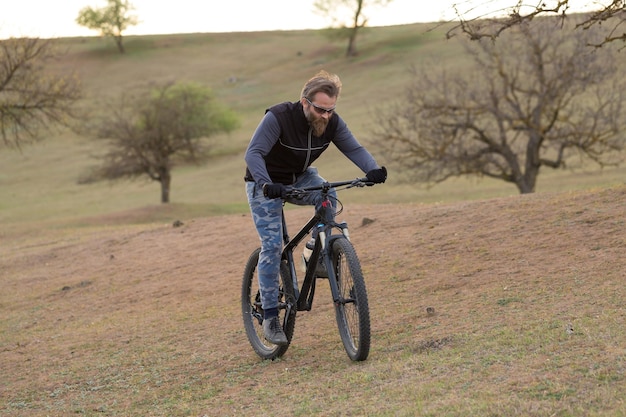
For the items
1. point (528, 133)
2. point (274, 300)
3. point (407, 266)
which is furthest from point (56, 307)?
point (528, 133)

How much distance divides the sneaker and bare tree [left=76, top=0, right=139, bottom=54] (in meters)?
94.2

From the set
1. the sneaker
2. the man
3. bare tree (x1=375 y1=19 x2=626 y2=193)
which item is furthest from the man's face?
bare tree (x1=375 y1=19 x2=626 y2=193)

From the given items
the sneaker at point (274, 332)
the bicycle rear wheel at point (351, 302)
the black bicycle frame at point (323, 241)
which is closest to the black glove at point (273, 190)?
the black bicycle frame at point (323, 241)

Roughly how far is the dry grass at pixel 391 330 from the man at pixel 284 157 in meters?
0.75

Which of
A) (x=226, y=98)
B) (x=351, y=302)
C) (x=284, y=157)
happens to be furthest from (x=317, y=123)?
(x=226, y=98)

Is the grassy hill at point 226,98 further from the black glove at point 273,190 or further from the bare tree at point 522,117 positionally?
the black glove at point 273,190

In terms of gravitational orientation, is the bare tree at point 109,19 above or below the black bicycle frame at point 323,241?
above

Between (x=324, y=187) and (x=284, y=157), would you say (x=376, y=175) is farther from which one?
(x=284, y=157)

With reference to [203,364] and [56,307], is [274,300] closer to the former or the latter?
[203,364]

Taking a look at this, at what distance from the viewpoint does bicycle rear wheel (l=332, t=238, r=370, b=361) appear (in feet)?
18.4

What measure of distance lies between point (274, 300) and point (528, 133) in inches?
860

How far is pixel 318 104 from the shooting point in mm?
5855

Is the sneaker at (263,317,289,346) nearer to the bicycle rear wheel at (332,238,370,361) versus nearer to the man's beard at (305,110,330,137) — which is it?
the bicycle rear wheel at (332,238,370,361)

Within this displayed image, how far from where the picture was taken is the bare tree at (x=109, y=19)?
9694 centimetres
